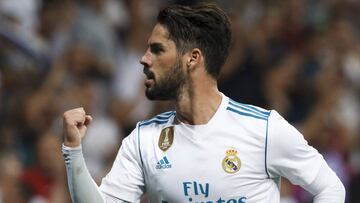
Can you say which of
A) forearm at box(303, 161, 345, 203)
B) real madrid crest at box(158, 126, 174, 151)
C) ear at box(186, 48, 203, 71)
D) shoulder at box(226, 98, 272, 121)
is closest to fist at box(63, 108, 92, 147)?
real madrid crest at box(158, 126, 174, 151)

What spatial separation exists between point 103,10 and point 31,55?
1250mm

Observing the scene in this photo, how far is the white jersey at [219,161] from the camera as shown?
502 cm

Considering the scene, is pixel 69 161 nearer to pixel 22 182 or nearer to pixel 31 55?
pixel 22 182

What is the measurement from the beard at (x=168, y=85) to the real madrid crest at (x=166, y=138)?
0.55 feet

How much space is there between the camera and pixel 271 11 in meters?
11.4

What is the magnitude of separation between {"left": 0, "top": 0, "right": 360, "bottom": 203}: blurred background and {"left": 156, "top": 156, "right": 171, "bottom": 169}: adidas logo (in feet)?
10.3

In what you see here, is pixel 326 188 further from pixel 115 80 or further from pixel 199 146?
pixel 115 80

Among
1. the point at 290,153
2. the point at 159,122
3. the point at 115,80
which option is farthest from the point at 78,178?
the point at 115,80

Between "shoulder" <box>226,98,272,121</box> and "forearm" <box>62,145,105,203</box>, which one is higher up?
"shoulder" <box>226,98,272,121</box>

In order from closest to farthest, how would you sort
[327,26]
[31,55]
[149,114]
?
1. [149,114]
2. [31,55]
3. [327,26]

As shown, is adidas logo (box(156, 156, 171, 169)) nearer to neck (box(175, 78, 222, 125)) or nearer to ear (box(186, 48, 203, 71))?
neck (box(175, 78, 222, 125))

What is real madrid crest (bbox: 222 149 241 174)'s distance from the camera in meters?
5.04

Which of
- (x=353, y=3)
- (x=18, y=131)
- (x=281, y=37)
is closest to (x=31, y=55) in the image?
(x=18, y=131)

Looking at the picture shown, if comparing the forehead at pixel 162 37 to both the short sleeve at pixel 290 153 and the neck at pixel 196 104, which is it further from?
the short sleeve at pixel 290 153
